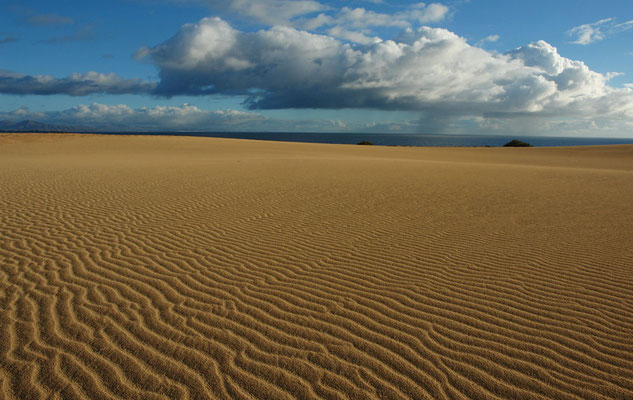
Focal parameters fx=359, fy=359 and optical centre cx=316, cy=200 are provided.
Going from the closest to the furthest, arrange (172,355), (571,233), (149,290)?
(172,355) → (149,290) → (571,233)

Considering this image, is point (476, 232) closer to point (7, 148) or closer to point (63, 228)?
point (63, 228)

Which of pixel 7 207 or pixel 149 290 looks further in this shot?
pixel 7 207

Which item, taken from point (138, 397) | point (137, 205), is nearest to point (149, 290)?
point (138, 397)

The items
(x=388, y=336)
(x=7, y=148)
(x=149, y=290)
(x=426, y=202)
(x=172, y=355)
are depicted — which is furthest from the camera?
(x=7, y=148)

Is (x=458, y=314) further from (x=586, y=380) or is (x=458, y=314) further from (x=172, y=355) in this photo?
(x=172, y=355)

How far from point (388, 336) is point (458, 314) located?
1006mm

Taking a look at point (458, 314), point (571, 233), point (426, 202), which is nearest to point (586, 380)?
point (458, 314)

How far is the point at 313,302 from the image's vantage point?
4.55 meters

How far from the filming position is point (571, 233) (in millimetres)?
7668

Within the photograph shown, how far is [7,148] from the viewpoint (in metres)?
31.3

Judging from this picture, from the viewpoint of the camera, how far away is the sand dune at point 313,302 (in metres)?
3.23

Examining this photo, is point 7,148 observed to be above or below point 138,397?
above

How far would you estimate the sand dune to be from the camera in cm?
323

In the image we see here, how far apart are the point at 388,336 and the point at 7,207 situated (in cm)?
1060
